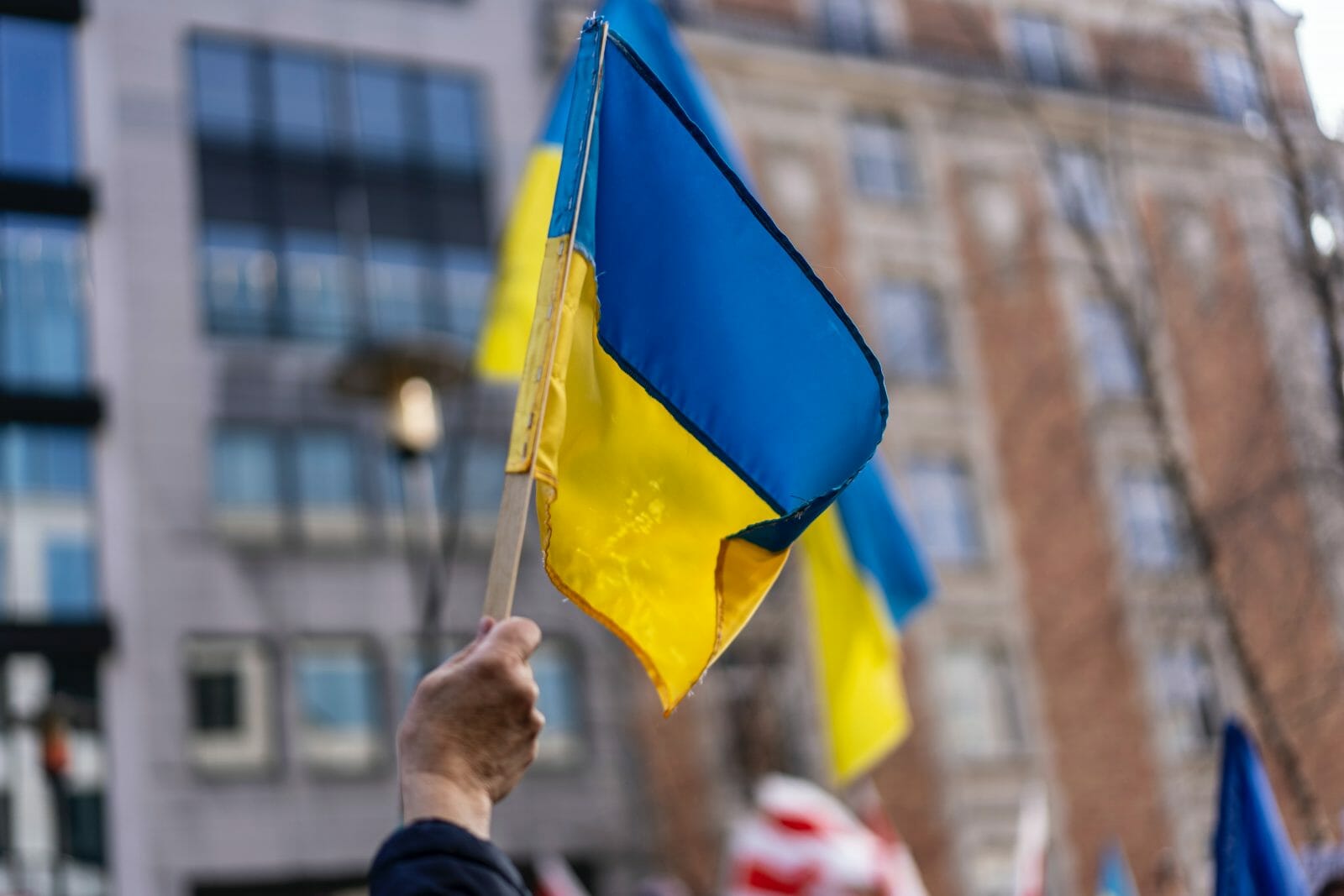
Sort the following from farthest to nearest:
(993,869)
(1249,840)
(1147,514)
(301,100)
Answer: (1147,514)
(993,869)
(301,100)
(1249,840)

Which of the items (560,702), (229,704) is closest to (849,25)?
(560,702)

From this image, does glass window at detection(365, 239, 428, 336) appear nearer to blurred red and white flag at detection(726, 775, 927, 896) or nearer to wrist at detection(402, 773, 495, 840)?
blurred red and white flag at detection(726, 775, 927, 896)

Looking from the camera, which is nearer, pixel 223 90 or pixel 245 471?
pixel 245 471

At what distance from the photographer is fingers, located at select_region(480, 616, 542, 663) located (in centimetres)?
215

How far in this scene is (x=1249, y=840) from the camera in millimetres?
4676

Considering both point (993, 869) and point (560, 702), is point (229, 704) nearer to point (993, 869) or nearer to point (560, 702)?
point (560, 702)

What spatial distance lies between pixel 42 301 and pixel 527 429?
23.3 metres

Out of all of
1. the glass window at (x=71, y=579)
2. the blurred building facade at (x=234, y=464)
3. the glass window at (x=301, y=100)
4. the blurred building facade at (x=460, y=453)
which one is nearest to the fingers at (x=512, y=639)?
the blurred building facade at (x=460, y=453)

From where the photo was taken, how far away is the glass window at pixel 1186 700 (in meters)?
29.9

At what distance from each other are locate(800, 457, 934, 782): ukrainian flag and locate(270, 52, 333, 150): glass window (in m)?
18.9

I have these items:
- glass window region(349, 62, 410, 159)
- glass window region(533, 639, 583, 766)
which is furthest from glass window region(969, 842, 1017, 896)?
glass window region(349, 62, 410, 159)

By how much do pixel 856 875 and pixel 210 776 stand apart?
13810mm

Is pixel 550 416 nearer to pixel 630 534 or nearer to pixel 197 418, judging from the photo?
pixel 630 534

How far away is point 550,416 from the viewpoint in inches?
114
